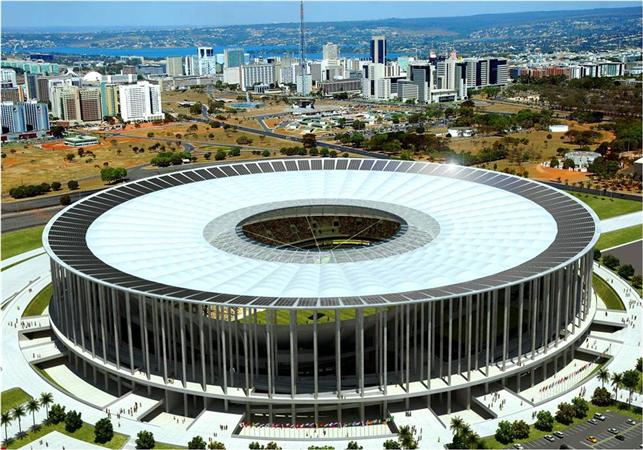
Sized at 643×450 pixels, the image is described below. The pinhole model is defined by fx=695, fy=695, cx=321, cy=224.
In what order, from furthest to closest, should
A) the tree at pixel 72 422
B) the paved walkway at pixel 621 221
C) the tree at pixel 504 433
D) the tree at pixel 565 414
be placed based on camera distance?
the paved walkway at pixel 621 221
the tree at pixel 565 414
the tree at pixel 72 422
the tree at pixel 504 433

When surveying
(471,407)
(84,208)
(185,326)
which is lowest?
(471,407)

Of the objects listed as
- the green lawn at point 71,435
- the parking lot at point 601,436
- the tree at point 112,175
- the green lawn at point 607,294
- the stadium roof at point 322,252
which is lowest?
the parking lot at point 601,436

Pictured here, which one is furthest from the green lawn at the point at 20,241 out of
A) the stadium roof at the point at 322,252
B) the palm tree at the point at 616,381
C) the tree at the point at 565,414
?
the palm tree at the point at 616,381

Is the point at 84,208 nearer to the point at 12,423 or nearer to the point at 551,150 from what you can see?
the point at 12,423

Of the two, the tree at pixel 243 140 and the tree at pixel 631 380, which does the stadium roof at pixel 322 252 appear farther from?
the tree at pixel 243 140

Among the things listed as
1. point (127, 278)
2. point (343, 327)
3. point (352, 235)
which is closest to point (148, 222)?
point (127, 278)

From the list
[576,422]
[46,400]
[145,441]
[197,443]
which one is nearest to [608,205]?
[576,422]
